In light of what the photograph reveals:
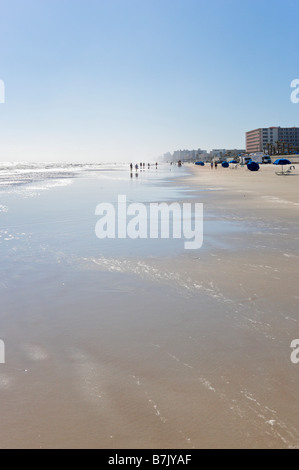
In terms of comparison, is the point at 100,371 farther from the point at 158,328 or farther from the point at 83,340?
the point at 158,328

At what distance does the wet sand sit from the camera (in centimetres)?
251

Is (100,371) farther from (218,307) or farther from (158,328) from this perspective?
(218,307)

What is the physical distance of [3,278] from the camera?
6004 millimetres

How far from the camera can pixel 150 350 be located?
358cm

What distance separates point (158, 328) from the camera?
4066 mm

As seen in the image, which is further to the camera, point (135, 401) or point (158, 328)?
point (158, 328)

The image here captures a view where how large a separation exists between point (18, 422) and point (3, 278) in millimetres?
3816

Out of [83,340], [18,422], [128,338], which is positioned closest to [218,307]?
[128,338]

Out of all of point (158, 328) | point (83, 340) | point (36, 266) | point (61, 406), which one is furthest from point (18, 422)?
point (36, 266)

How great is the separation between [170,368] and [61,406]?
1.04 meters

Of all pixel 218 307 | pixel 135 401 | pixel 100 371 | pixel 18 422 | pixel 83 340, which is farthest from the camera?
pixel 218 307

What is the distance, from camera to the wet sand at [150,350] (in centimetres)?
251
